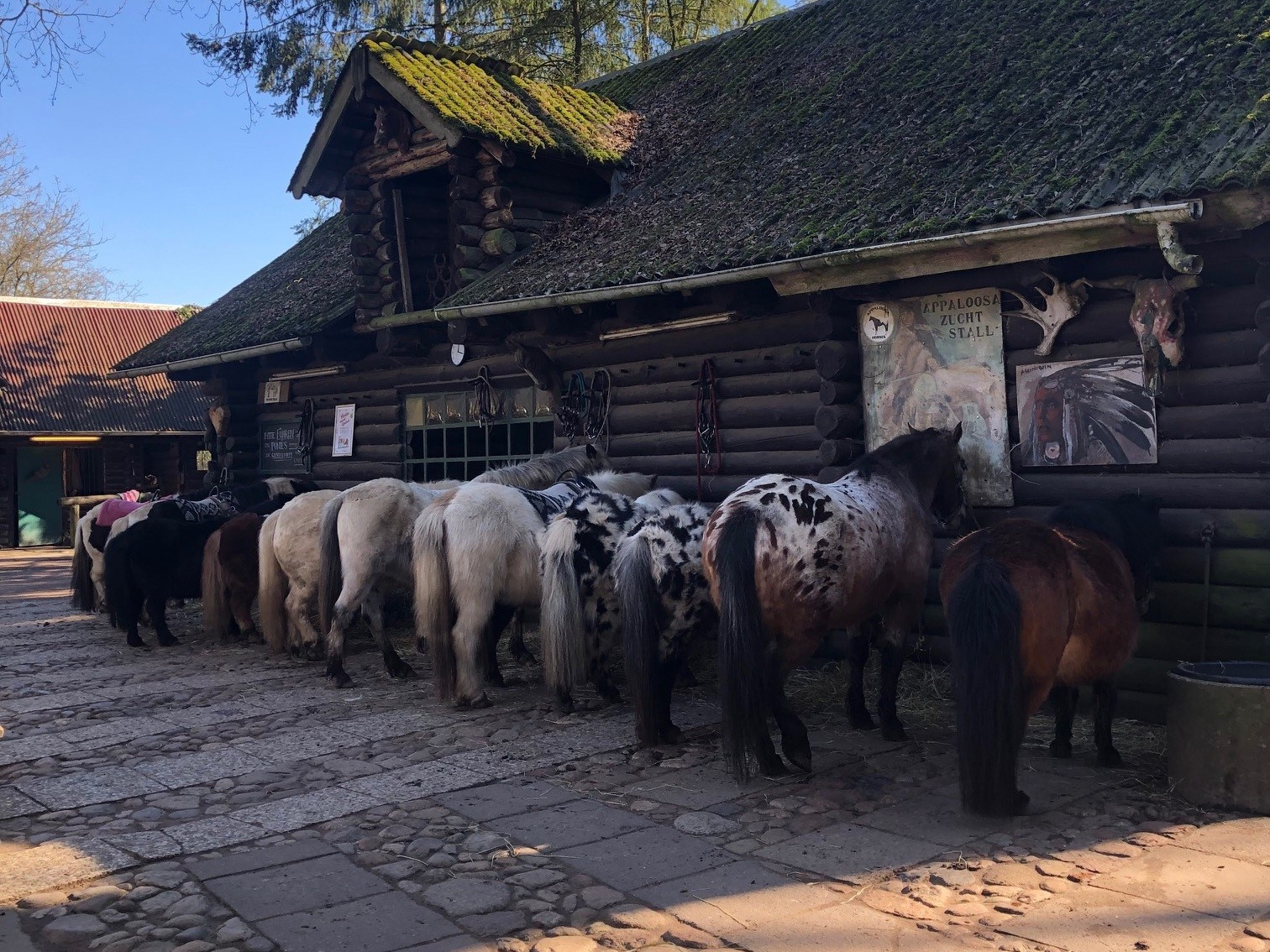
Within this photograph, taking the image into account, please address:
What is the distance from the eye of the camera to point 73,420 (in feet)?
90.2

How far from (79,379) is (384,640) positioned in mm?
24592

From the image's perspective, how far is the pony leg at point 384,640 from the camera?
8.85 metres

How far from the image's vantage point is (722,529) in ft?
18.8

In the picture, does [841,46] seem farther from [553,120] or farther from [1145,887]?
[1145,887]

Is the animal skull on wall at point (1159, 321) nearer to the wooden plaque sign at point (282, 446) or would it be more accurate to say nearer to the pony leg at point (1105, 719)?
the pony leg at point (1105, 719)

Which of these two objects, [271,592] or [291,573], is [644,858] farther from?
[271,592]

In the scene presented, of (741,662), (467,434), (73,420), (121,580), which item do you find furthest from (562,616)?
(73,420)

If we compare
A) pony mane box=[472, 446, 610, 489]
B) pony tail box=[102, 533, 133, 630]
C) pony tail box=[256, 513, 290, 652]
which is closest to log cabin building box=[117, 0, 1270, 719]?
pony mane box=[472, 446, 610, 489]

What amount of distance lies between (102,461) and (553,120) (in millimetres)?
22251

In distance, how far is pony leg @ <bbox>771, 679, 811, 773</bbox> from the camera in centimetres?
562

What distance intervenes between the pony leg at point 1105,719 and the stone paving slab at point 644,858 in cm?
240

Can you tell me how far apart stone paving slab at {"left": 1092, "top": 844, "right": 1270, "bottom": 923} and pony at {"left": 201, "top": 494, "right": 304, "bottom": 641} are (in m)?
8.56

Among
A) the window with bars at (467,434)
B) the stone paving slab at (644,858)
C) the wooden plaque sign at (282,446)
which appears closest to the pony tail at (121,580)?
the window with bars at (467,434)

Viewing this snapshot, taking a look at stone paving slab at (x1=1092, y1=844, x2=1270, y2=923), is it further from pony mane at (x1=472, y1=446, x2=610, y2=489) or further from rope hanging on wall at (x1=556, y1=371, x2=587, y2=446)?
rope hanging on wall at (x1=556, y1=371, x2=587, y2=446)
